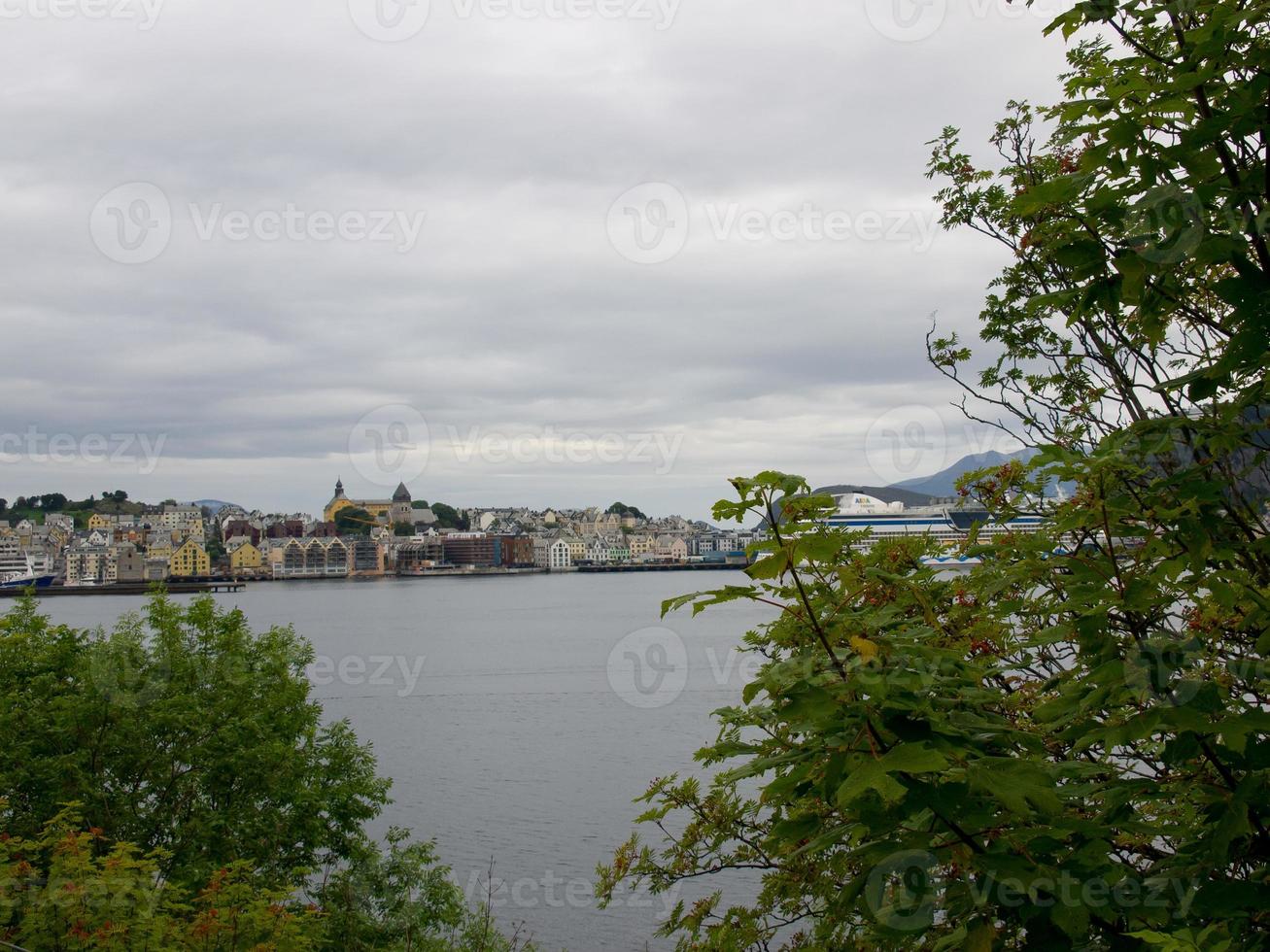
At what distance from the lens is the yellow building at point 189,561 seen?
129500mm

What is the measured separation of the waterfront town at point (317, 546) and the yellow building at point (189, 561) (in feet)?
0.42

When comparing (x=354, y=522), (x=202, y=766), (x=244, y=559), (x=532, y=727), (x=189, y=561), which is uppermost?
(x=354, y=522)

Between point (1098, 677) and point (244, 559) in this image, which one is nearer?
point (1098, 677)

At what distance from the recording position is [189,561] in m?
131

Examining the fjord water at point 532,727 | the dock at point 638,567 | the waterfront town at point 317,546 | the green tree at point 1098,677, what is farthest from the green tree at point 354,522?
the green tree at point 1098,677

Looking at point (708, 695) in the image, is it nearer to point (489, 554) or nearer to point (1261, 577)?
point (1261, 577)

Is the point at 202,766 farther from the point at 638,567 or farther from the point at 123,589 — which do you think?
the point at 638,567

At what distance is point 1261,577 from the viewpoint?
4066 mm

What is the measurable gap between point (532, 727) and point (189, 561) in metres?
109

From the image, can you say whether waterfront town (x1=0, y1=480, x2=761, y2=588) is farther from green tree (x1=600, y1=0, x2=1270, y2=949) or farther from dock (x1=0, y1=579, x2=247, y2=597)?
green tree (x1=600, y1=0, x2=1270, y2=949)

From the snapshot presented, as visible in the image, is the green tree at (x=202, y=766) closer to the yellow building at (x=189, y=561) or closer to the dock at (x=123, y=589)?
the dock at (x=123, y=589)

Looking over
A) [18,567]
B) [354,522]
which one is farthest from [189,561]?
[354,522]

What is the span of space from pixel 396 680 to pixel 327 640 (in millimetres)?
19247

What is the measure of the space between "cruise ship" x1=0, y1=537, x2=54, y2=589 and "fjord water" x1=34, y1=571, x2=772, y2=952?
159 ft
